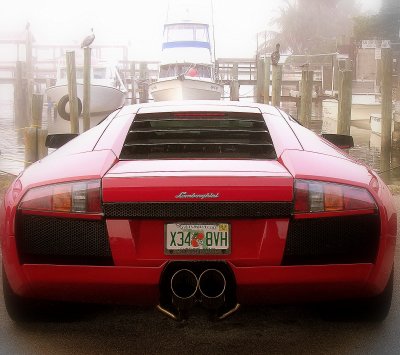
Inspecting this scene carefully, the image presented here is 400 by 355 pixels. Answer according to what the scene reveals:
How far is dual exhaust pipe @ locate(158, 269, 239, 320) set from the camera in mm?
3223

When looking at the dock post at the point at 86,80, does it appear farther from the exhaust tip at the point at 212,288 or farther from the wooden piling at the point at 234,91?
the exhaust tip at the point at 212,288

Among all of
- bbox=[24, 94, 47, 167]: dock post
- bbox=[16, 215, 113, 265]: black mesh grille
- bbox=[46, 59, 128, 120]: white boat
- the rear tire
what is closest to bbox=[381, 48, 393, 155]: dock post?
bbox=[24, 94, 47, 167]: dock post

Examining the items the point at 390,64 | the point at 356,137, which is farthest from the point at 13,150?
the point at 390,64

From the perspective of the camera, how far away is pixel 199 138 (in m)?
4.25

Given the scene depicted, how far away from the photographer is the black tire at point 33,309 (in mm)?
3645

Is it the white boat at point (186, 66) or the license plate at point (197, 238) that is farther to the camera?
the white boat at point (186, 66)

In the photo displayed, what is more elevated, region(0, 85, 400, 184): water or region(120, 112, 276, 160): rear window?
region(120, 112, 276, 160): rear window

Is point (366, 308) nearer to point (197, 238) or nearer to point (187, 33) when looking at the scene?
point (197, 238)

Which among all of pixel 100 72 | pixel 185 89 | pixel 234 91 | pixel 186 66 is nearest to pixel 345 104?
pixel 185 89

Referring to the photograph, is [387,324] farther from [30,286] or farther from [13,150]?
[13,150]

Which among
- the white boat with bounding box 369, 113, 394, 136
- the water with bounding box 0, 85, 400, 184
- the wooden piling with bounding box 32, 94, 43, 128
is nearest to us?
the wooden piling with bounding box 32, 94, 43, 128

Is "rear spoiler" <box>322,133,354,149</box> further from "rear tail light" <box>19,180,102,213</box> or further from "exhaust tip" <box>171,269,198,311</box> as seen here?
"rear tail light" <box>19,180,102,213</box>

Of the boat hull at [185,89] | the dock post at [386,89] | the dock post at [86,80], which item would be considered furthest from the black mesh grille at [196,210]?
the boat hull at [185,89]

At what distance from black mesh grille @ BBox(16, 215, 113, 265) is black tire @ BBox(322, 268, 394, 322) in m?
1.19
